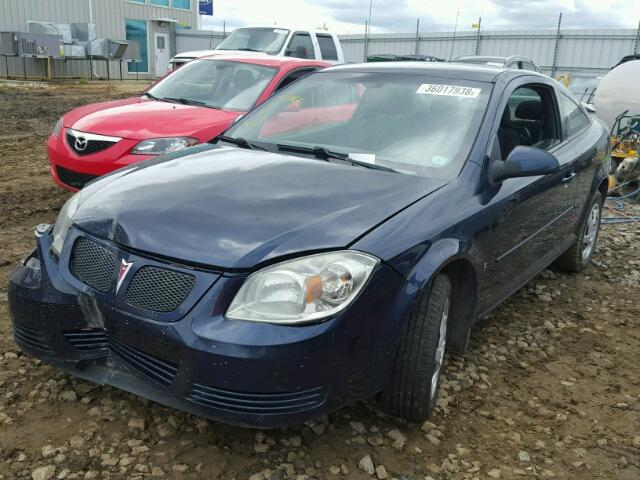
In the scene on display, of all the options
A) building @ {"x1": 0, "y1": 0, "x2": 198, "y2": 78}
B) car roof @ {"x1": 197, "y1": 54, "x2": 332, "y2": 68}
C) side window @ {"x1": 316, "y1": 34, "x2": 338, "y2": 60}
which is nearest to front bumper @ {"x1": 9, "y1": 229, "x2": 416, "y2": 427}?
car roof @ {"x1": 197, "y1": 54, "x2": 332, "y2": 68}

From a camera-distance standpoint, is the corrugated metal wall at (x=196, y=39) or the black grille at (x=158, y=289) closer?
the black grille at (x=158, y=289)

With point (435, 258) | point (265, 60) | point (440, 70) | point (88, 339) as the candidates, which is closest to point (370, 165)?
point (435, 258)

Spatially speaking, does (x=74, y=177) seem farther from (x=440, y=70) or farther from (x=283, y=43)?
(x=283, y=43)

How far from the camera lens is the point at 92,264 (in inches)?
98.0

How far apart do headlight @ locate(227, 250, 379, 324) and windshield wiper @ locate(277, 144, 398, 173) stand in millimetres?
928

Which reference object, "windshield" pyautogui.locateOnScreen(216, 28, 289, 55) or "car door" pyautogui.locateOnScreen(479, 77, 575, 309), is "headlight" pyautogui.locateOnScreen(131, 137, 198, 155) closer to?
"car door" pyautogui.locateOnScreen(479, 77, 575, 309)

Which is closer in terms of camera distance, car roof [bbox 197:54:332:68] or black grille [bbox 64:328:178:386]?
black grille [bbox 64:328:178:386]

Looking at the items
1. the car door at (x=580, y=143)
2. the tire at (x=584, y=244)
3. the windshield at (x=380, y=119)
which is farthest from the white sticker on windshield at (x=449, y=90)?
the tire at (x=584, y=244)

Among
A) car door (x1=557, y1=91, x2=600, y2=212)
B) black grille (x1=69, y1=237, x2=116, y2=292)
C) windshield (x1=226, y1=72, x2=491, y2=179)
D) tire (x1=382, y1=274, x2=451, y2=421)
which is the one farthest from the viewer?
car door (x1=557, y1=91, x2=600, y2=212)

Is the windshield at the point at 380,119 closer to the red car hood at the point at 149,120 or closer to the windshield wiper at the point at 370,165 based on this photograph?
the windshield wiper at the point at 370,165

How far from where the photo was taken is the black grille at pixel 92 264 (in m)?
2.42

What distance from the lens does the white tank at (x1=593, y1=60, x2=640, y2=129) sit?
→ 8.94 metres

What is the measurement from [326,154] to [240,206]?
0.82 m

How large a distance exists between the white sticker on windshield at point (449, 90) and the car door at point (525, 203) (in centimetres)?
18
